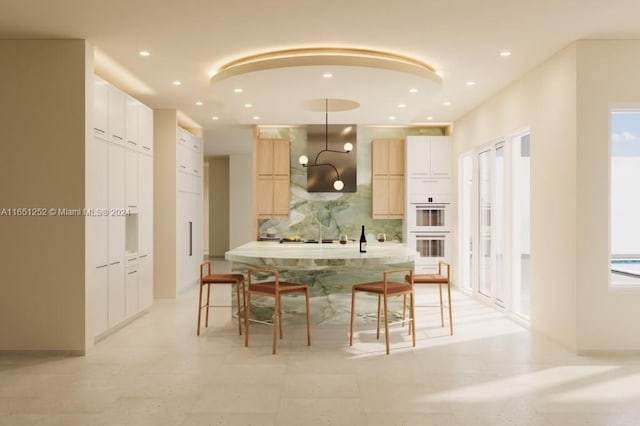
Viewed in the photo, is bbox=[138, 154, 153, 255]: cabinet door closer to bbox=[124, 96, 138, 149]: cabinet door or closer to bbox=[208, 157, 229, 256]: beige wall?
bbox=[124, 96, 138, 149]: cabinet door

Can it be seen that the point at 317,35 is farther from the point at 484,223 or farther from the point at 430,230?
the point at 430,230

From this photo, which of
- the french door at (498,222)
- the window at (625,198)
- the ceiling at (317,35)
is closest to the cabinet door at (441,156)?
the french door at (498,222)

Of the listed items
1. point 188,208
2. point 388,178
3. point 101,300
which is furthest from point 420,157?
point 101,300

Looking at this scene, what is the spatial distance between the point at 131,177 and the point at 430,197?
5.09 metres

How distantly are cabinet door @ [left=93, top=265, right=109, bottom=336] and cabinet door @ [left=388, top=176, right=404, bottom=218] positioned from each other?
5.17 metres

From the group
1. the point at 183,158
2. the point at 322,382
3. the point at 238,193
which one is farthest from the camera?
the point at 238,193

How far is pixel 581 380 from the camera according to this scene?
4.11m

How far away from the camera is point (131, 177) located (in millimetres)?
6207

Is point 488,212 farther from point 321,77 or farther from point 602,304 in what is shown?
point 321,77

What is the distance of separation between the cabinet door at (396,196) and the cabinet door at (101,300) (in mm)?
5173

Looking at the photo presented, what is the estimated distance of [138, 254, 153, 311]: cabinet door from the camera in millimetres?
6590

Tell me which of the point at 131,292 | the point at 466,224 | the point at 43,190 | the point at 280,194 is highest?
the point at 280,194

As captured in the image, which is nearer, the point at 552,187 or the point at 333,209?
the point at 552,187

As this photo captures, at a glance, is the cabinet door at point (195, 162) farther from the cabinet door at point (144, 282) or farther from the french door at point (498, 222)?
the french door at point (498, 222)
